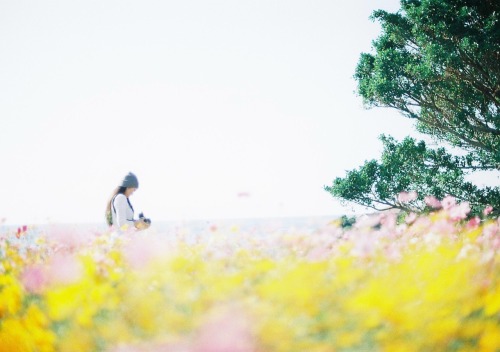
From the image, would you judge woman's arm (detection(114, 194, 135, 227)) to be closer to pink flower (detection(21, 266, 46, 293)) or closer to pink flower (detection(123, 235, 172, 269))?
pink flower (detection(21, 266, 46, 293))

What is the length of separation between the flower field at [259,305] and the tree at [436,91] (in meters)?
6.55

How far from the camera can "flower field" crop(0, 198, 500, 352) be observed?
168cm

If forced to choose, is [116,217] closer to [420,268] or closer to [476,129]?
[420,268]

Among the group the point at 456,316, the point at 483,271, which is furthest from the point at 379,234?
the point at 456,316

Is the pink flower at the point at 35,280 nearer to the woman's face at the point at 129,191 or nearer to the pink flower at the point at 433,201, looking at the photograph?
the woman's face at the point at 129,191

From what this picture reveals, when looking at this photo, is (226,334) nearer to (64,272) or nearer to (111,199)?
(64,272)

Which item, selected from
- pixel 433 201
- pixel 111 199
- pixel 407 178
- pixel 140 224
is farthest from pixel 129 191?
pixel 407 178

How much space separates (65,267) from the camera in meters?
2.15

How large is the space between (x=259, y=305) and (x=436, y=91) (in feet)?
28.6

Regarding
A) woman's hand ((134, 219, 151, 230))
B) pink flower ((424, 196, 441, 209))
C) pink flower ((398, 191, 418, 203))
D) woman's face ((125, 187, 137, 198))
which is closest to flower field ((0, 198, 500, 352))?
pink flower ((424, 196, 441, 209))

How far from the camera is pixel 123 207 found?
Result: 4.62 meters

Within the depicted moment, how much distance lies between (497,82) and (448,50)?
1.53 m

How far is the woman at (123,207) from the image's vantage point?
15.1 feet

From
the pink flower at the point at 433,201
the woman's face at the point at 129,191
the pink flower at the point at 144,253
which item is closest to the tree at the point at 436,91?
the pink flower at the point at 433,201
